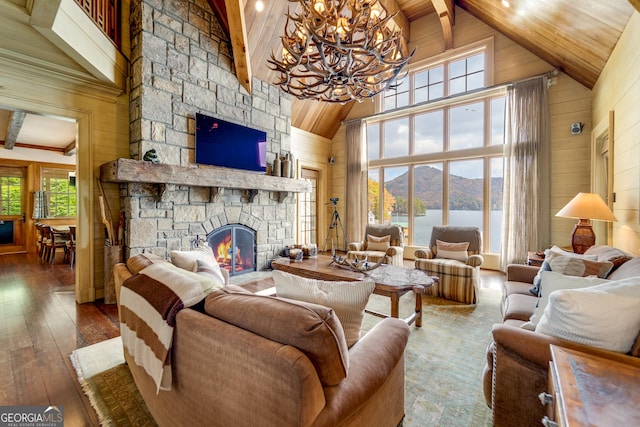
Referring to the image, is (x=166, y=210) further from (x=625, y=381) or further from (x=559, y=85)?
(x=559, y=85)

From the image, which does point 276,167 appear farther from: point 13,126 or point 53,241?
point 13,126

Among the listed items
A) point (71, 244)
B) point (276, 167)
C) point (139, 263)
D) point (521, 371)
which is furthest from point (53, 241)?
point (521, 371)

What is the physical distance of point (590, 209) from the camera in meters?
2.82

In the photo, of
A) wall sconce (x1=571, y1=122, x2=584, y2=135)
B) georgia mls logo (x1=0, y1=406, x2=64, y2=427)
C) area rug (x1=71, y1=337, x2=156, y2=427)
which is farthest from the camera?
wall sconce (x1=571, y1=122, x2=584, y2=135)

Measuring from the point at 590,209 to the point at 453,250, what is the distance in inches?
63.5

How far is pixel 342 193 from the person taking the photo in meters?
7.24

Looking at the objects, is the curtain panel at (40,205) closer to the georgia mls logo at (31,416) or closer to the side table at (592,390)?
the georgia mls logo at (31,416)

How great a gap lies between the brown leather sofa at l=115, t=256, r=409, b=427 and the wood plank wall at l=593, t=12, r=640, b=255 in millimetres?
2782

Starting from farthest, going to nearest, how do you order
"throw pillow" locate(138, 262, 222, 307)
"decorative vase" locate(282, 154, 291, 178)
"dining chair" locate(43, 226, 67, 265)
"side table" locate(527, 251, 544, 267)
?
"dining chair" locate(43, 226, 67, 265) < "decorative vase" locate(282, 154, 291, 178) < "side table" locate(527, 251, 544, 267) < "throw pillow" locate(138, 262, 222, 307)

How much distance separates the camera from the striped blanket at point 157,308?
1.22 metres

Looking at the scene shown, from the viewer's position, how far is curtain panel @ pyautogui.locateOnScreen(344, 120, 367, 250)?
22.4 feet

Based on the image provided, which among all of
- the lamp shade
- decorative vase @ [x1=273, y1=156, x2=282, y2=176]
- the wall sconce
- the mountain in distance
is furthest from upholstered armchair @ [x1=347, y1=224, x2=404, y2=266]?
the wall sconce

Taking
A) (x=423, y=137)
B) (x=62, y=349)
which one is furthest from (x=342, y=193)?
(x=62, y=349)

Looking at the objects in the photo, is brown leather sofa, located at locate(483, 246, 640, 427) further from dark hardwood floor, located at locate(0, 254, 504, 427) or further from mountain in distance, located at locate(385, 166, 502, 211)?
mountain in distance, located at locate(385, 166, 502, 211)
